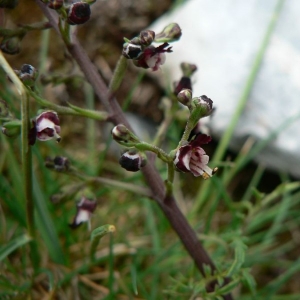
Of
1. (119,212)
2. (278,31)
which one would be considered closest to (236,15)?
(278,31)

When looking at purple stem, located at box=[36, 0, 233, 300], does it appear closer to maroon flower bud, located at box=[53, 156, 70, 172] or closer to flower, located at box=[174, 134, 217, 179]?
maroon flower bud, located at box=[53, 156, 70, 172]

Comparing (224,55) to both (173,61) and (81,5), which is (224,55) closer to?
(173,61)

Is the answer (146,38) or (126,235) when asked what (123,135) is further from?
(126,235)

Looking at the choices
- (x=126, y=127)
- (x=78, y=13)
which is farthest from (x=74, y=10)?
(x=126, y=127)

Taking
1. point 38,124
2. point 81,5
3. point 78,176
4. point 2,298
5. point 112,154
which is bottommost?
point 112,154

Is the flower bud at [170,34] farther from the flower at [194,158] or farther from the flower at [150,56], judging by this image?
the flower at [194,158]

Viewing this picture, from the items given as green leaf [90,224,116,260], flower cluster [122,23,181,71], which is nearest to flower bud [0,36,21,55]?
flower cluster [122,23,181,71]

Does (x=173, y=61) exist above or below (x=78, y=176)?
below
